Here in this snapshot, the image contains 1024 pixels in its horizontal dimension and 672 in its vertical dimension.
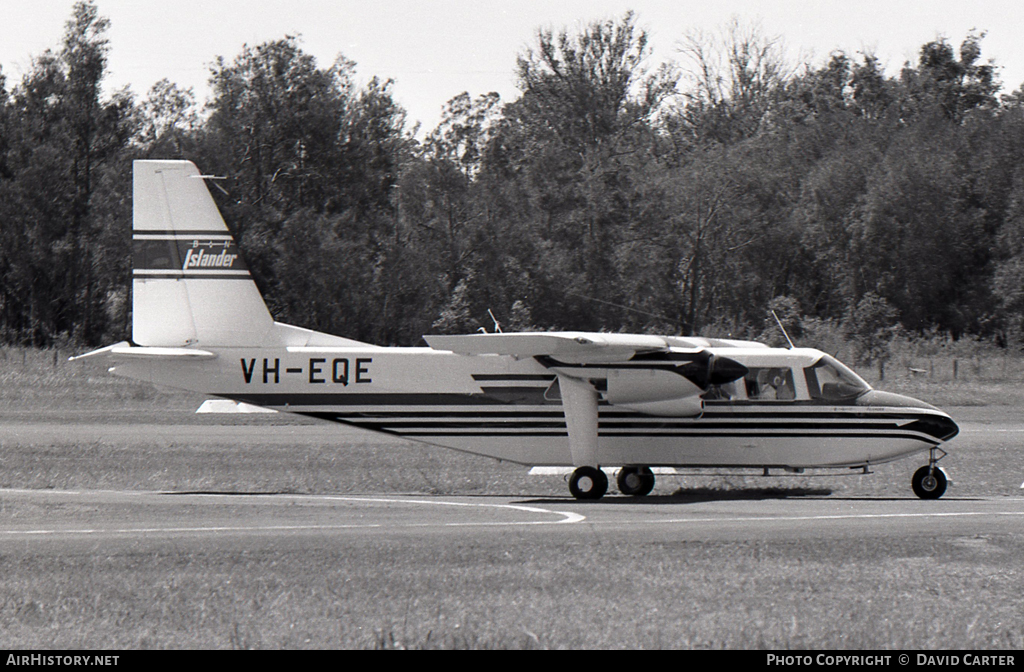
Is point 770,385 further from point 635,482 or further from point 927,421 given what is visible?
point 635,482

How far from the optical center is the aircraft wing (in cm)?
1653

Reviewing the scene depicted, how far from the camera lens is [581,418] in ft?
58.7

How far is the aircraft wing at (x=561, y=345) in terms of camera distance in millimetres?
16531

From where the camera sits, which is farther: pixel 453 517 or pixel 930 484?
pixel 930 484

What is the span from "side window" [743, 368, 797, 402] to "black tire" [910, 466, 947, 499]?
7.53 feet

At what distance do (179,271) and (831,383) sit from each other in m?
11.1

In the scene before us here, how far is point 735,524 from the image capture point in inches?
559

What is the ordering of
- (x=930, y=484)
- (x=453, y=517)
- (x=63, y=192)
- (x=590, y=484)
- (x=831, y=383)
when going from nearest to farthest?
(x=453, y=517), (x=930, y=484), (x=590, y=484), (x=831, y=383), (x=63, y=192)

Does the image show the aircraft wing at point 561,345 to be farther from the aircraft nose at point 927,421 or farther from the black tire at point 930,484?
the black tire at point 930,484

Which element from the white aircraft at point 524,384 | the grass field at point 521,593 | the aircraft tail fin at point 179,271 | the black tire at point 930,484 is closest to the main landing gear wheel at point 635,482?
the white aircraft at point 524,384

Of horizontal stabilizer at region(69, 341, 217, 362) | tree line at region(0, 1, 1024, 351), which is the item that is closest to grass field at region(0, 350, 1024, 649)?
horizontal stabilizer at region(69, 341, 217, 362)

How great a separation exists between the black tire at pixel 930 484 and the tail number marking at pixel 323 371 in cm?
898

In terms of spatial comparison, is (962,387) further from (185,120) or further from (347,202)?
(185,120)

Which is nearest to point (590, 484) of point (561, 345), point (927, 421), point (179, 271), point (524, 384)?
point (524, 384)
